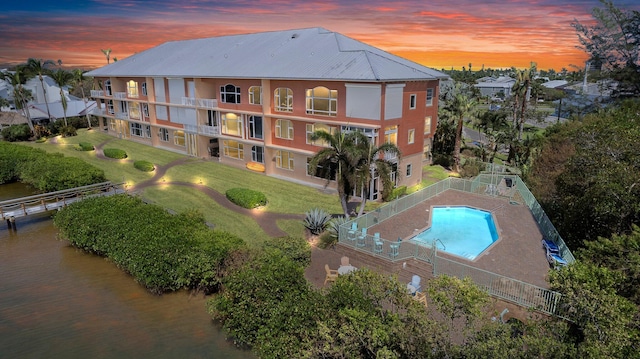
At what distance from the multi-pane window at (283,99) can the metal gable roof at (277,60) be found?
5.20ft

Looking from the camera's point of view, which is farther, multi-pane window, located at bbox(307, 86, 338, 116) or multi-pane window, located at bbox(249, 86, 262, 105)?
multi-pane window, located at bbox(249, 86, 262, 105)

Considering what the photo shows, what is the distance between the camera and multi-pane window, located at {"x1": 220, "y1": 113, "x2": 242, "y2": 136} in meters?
41.4

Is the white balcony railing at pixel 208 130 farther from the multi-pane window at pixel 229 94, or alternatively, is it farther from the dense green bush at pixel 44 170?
the dense green bush at pixel 44 170

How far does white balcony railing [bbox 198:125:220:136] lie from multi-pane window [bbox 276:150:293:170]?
9011mm

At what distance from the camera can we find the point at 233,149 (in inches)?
1698

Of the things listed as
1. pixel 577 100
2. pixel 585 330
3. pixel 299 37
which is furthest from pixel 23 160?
pixel 577 100

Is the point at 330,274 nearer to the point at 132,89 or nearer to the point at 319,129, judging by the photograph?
the point at 319,129

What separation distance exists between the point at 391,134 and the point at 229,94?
18.0m

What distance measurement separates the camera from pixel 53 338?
17.2 metres

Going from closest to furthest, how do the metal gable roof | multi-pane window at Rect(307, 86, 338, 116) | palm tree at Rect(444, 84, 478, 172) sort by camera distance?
the metal gable roof, multi-pane window at Rect(307, 86, 338, 116), palm tree at Rect(444, 84, 478, 172)

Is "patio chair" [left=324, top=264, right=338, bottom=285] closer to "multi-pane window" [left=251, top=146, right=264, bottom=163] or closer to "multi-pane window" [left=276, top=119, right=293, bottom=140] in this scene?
"multi-pane window" [left=276, top=119, right=293, bottom=140]

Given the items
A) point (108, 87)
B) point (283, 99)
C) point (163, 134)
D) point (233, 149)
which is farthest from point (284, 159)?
point (108, 87)

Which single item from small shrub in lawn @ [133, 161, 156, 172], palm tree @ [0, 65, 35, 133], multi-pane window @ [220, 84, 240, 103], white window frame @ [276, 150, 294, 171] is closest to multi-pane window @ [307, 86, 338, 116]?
white window frame @ [276, 150, 294, 171]

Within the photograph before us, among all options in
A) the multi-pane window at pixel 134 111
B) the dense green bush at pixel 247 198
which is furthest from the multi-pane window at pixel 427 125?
the multi-pane window at pixel 134 111
